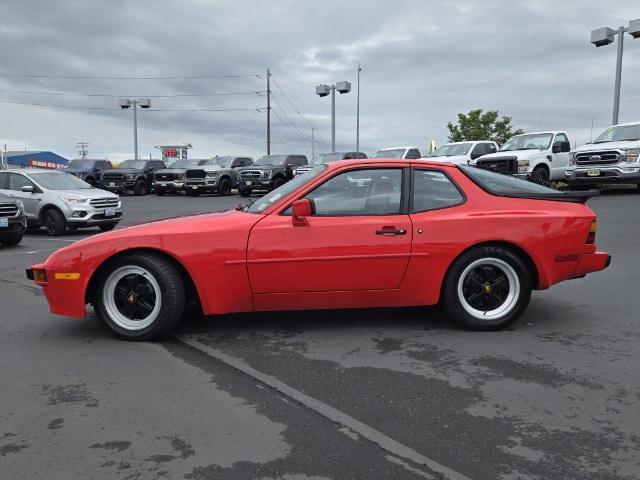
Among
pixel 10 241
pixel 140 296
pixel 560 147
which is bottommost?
pixel 10 241

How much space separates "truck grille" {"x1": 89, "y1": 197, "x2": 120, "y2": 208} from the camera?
13.2m

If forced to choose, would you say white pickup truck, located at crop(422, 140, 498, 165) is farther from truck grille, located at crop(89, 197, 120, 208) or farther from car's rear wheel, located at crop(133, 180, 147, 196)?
car's rear wheel, located at crop(133, 180, 147, 196)

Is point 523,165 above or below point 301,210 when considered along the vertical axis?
A: above

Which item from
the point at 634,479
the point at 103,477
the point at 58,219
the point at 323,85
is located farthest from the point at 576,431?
the point at 323,85

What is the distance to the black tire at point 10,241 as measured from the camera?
11078 mm

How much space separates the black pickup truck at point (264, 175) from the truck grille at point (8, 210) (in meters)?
14.9

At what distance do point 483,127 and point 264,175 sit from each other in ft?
113

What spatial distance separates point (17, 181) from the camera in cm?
1370

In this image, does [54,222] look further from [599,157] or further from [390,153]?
[599,157]

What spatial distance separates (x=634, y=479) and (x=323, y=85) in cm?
3473

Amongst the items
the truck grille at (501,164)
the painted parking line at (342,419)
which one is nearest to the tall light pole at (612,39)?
the truck grille at (501,164)

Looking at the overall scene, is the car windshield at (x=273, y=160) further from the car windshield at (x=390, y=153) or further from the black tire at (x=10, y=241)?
the black tire at (x=10, y=241)

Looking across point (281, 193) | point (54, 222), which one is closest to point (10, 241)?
point (54, 222)

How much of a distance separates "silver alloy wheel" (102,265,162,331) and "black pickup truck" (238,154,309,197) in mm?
20810
